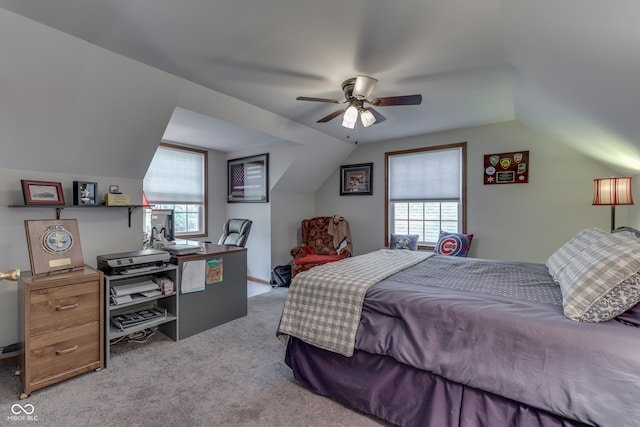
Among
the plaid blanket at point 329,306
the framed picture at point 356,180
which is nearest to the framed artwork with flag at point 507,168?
the framed picture at point 356,180

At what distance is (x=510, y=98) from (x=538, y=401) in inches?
111

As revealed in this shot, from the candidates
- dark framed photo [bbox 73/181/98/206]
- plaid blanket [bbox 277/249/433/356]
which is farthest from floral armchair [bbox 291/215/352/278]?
dark framed photo [bbox 73/181/98/206]

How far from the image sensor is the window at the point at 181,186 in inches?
178

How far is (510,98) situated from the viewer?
2996 millimetres

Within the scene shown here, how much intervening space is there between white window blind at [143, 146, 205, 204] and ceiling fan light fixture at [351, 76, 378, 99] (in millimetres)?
3337

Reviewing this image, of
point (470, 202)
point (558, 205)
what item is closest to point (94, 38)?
point (470, 202)

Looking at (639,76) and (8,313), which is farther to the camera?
(8,313)

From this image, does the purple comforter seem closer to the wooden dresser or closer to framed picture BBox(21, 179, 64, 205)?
the wooden dresser

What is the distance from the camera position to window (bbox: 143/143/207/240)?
451 cm

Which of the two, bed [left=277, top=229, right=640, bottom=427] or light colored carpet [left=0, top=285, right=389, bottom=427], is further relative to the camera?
light colored carpet [left=0, top=285, right=389, bottom=427]

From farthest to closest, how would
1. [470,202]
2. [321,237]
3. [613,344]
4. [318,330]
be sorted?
[321,237] → [470,202] → [318,330] → [613,344]

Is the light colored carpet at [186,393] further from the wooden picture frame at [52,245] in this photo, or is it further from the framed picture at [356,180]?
the framed picture at [356,180]

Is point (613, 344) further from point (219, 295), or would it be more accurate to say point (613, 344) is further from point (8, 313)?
point (8, 313)

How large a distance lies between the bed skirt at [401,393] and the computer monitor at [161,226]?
1.83 meters
